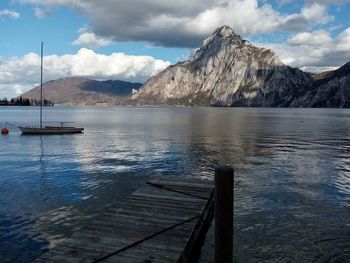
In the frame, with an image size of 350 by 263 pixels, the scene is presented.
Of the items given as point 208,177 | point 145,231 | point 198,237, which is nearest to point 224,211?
point 145,231

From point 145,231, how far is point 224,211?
4.88m

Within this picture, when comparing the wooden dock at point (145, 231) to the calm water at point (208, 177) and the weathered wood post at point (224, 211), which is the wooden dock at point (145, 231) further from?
the calm water at point (208, 177)

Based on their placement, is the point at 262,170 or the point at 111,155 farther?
the point at 111,155

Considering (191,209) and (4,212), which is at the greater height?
(191,209)

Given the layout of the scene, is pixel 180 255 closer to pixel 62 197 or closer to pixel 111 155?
pixel 62 197

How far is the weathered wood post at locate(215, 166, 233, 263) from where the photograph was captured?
41.2 ft

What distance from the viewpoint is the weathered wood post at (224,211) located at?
12.6m

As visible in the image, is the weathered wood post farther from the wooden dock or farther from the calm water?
the calm water

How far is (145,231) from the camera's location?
1608 cm

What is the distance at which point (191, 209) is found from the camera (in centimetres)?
1973

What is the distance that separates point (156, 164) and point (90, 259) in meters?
29.5

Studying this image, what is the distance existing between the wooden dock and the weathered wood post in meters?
1.84

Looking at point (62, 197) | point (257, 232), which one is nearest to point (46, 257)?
point (257, 232)

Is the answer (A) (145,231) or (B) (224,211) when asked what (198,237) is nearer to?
(A) (145,231)
